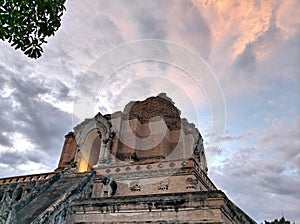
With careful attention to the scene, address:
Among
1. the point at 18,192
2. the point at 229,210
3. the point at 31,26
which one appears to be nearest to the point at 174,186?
the point at 229,210

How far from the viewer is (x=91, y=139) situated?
24859mm

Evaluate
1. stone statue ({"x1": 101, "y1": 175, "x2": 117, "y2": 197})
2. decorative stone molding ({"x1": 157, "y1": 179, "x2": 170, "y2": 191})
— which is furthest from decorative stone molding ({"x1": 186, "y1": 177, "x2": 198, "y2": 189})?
stone statue ({"x1": 101, "y1": 175, "x2": 117, "y2": 197})

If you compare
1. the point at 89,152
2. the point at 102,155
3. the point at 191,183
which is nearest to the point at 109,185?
the point at 191,183

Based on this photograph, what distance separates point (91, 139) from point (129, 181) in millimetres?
9619

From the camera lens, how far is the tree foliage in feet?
15.8

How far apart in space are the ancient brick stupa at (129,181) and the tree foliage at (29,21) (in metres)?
7.05

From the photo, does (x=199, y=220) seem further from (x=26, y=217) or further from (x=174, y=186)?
(x=26, y=217)

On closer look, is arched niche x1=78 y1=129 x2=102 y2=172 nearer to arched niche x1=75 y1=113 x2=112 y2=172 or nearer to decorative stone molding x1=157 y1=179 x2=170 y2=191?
arched niche x1=75 y1=113 x2=112 y2=172

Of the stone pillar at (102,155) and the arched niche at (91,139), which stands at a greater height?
the arched niche at (91,139)

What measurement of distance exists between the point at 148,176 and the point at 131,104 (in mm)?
13940

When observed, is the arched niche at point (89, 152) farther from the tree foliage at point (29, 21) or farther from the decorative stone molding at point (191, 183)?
the tree foliage at point (29, 21)

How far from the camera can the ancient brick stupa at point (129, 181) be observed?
985 centimetres

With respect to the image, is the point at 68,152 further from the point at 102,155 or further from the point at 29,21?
the point at 29,21

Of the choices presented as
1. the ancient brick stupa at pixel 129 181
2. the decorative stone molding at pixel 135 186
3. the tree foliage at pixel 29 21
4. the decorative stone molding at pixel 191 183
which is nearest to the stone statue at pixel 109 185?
the ancient brick stupa at pixel 129 181
